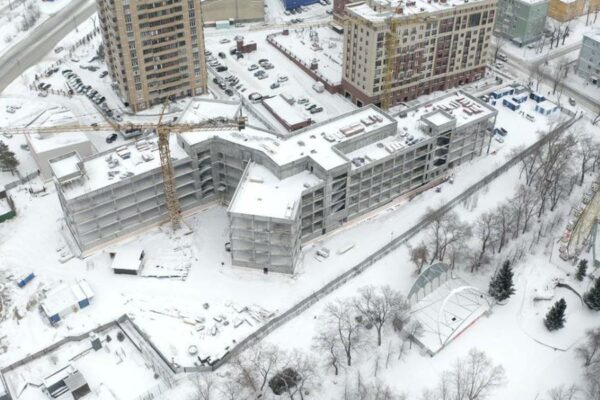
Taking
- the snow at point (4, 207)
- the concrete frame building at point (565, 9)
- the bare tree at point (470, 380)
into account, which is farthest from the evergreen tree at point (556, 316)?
the concrete frame building at point (565, 9)

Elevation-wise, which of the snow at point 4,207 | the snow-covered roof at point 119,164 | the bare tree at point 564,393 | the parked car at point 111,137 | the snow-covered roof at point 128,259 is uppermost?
the snow-covered roof at point 119,164

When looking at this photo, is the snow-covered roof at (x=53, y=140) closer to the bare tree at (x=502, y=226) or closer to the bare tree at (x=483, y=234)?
the bare tree at (x=483, y=234)

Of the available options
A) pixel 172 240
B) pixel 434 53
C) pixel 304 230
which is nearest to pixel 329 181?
pixel 304 230

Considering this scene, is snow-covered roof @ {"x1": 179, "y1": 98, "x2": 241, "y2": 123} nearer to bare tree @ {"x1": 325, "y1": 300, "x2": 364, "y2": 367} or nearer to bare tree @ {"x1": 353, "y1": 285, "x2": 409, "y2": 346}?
bare tree @ {"x1": 325, "y1": 300, "x2": 364, "y2": 367}

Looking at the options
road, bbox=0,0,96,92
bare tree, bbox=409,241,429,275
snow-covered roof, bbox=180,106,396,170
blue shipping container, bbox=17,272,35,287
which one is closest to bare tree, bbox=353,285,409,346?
bare tree, bbox=409,241,429,275

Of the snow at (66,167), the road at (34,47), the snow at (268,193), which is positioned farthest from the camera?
the road at (34,47)

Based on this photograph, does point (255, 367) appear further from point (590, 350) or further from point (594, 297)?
point (594, 297)

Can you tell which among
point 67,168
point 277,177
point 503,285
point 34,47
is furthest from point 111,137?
point 503,285

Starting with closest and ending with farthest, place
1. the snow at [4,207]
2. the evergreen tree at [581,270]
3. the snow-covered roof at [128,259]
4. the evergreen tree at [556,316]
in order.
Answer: the evergreen tree at [556,316]
the evergreen tree at [581,270]
the snow-covered roof at [128,259]
the snow at [4,207]

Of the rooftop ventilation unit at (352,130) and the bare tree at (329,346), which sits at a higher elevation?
the rooftop ventilation unit at (352,130)
